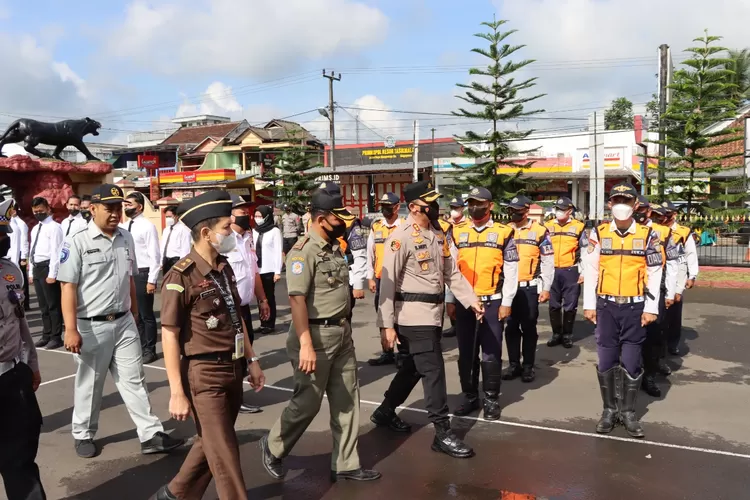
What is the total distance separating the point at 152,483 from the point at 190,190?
116 ft

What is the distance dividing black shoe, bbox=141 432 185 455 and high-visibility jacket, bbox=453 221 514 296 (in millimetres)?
2727

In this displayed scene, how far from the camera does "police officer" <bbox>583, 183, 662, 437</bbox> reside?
198 inches

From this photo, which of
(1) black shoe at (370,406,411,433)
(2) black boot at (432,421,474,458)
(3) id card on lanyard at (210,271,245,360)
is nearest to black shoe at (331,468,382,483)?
(2) black boot at (432,421,474,458)

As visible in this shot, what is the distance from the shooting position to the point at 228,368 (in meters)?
3.38

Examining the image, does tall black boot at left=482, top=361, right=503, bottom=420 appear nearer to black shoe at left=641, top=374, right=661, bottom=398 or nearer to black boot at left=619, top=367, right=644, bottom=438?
black boot at left=619, top=367, right=644, bottom=438

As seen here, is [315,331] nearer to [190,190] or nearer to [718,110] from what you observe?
[718,110]

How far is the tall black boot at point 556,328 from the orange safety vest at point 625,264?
10.4 feet

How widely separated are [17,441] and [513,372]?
4730 mm

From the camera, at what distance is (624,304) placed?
5.07 m

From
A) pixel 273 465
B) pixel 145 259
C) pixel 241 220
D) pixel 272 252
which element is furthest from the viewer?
pixel 272 252

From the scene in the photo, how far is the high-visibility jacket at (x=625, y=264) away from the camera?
5.08 meters

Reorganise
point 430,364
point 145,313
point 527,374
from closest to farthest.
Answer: point 430,364, point 527,374, point 145,313

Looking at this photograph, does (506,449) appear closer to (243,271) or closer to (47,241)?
(243,271)

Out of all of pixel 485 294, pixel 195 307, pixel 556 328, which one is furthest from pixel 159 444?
pixel 556 328
